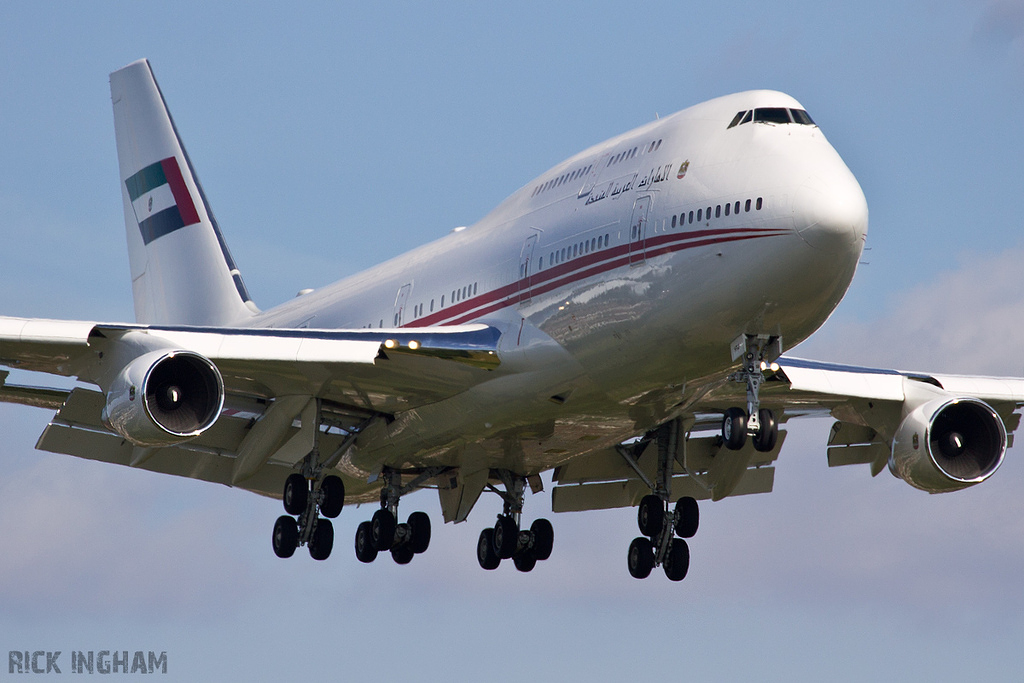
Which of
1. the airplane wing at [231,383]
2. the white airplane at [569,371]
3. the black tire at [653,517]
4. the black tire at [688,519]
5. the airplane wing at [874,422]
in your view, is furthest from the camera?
the black tire at [688,519]

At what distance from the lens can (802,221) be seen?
Result: 2162cm

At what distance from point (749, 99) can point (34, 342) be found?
12785mm

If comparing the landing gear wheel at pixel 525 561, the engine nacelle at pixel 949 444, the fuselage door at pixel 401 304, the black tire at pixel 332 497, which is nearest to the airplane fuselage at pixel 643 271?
the fuselage door at pixel 401 304

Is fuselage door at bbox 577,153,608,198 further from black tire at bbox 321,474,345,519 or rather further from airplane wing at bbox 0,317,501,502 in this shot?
black tire at bbox 321,474,345,519

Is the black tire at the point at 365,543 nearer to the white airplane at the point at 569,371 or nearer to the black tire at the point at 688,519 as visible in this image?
the white airplane at the point at 569,371

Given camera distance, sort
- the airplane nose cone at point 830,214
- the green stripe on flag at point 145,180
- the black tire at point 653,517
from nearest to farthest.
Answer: the airplane nose cone at point 830,214 < the black tire at point 653,517 < the green stripe on flag at point 145,180

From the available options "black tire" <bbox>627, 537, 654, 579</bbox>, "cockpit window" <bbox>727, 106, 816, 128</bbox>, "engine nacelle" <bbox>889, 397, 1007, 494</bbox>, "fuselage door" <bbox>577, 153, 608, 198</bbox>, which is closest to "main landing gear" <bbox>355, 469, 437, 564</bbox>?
"black tire" <bbox>627, 537, 654, 579</bbox>

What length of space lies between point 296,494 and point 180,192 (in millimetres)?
15477

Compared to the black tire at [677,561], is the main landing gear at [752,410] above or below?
above

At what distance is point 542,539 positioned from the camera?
33219 millimetres

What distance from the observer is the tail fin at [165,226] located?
4119cm

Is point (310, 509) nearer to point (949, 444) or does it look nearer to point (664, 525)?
point (664, 525)

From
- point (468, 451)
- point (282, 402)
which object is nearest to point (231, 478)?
point (282, 402)

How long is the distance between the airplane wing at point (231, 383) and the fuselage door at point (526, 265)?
3.47 feet
